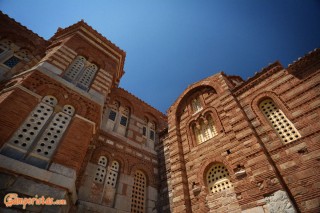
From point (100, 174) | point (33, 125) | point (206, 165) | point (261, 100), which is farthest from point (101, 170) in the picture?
point (261, 100)

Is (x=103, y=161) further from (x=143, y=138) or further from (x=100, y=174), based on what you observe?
(x=143, y=138)

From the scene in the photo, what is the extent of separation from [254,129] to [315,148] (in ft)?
7.08

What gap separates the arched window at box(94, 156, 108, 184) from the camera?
30.5 feet

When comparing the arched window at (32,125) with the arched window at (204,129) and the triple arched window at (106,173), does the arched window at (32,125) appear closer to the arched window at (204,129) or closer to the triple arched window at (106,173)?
the triple arched window at (106,173)

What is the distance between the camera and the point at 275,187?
5.98 meters

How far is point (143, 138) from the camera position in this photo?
525 inches

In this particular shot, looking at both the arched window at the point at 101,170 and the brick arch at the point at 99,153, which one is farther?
the brick arch at the point at 99,153

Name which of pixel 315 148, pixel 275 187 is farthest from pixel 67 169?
pixel 315 148

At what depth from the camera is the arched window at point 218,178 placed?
7703mm

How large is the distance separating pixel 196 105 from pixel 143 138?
4.47 m

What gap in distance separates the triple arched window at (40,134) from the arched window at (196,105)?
679 cm

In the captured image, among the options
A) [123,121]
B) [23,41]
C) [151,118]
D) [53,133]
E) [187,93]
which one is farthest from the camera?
[151,118]

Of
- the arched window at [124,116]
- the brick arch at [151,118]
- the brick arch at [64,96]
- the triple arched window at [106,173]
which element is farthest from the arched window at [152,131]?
the brick arch at [64,96]

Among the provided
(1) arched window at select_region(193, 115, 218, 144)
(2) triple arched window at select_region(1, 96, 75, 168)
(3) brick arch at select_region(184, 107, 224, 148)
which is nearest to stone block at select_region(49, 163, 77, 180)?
(2) triple arched window at select_region(1, 96, 75, 168)
